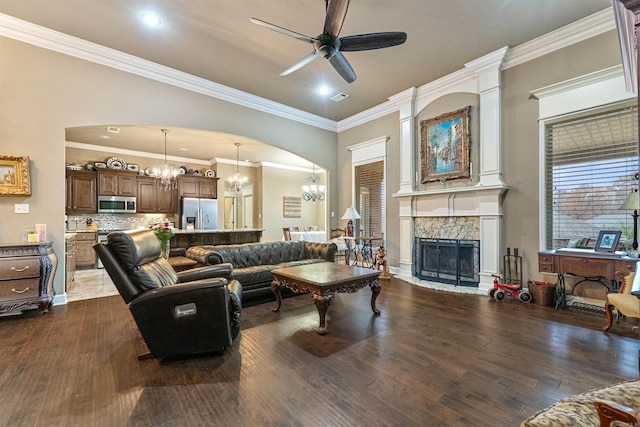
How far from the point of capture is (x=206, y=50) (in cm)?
393

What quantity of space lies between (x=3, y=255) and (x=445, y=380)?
4564 mm

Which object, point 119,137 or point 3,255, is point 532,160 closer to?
point 3,255

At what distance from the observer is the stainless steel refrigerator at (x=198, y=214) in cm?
836

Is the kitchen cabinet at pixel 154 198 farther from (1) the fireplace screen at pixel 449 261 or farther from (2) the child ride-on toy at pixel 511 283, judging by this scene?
(2) the child ride-on toy at pixel 511 283

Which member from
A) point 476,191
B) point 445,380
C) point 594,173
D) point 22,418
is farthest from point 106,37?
point 594,173

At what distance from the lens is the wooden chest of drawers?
3.08 metres

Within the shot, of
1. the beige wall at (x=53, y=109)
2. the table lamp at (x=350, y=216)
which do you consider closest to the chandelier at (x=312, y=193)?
the table lamp at (x=350, y=216)

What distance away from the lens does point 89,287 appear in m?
4.74

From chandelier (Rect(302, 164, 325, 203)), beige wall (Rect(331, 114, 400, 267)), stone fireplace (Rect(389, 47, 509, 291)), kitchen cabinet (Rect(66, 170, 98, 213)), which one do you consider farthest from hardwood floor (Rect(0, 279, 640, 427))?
chandelier (Rect(302, 164, 325, 203))

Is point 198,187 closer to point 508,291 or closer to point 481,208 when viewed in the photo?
point 481,208

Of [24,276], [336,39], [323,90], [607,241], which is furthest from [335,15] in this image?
[24,276]

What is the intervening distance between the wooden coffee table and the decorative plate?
6.83 m

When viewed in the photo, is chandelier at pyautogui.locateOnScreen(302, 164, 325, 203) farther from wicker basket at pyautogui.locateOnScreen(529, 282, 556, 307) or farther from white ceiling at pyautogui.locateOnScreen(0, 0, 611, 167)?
wicker basket at pyautogui.locateOnScreen(529, 282, 556, 307)

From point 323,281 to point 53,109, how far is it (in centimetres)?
417
